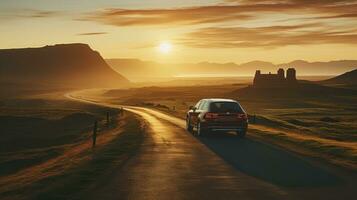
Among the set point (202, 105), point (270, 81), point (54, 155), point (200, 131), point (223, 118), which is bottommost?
point (54, 155)

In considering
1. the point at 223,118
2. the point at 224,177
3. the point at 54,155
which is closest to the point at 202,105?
the point at 223,118

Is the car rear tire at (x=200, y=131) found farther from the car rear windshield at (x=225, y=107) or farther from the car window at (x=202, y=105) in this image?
the car rear windshield at (x=225, y=107)

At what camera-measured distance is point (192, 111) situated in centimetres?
3059

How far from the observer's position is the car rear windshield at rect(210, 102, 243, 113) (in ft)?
86.7

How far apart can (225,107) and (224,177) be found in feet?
40.7

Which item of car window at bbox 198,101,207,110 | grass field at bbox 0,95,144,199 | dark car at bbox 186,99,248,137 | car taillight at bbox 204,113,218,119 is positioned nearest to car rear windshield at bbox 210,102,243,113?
dark car at bbox 186,99,248,137

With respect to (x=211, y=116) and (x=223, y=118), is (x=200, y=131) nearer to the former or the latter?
(x=211, y=116)

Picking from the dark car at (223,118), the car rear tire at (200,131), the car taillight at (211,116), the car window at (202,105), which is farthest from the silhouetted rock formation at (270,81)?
the car taillight at (211,116)

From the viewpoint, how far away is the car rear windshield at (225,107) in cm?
2642

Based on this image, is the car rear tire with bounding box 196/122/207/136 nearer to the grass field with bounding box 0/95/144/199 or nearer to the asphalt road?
the grass field with bounding box 0/95/144/199

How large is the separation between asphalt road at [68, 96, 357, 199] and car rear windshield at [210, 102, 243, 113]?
4.89 meters

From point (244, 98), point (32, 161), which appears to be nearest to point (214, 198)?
point (32, 161)

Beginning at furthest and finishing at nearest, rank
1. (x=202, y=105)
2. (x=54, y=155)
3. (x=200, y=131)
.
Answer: (x=54, y=155) < (x=202, y=105) < (x=200, y=131)

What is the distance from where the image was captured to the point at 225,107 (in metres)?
26.5
